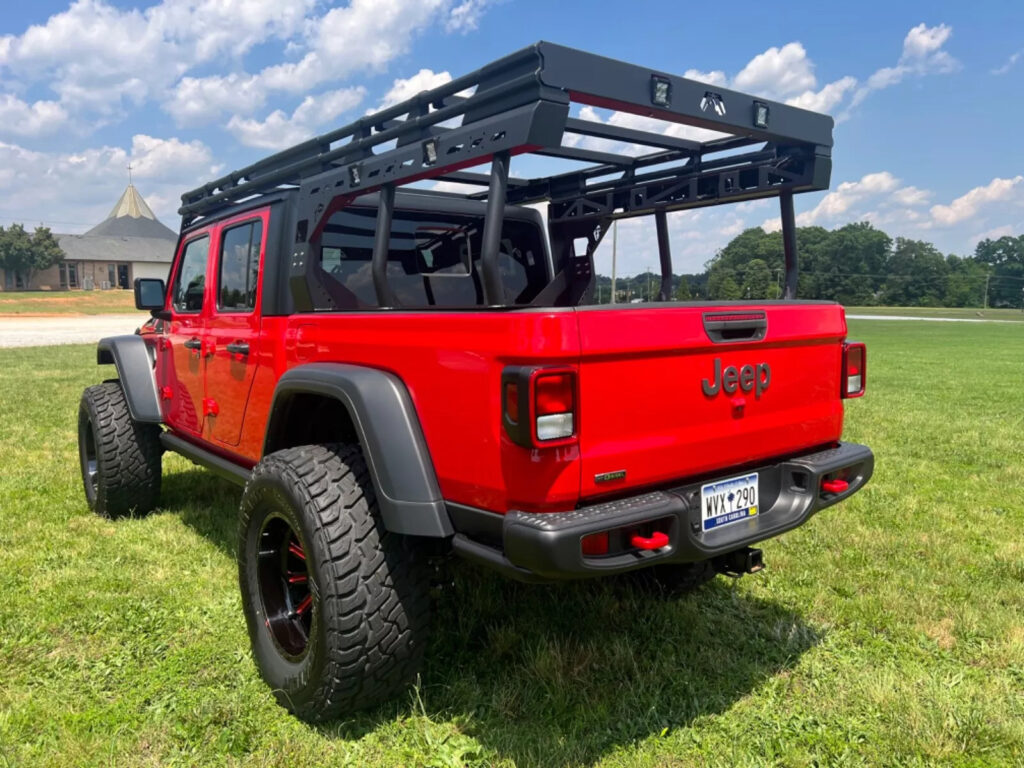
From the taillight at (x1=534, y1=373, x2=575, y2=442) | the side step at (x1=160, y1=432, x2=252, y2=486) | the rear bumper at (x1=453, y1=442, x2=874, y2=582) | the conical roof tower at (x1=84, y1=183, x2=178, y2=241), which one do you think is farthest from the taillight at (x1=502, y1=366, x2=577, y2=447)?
the conical roof tower at (x1=84, y1=183, x2=178, y2=241)

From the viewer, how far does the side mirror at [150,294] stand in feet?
15.8

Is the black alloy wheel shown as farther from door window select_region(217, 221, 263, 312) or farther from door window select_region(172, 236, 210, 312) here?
door window select_region(172, 236, 210, 312)

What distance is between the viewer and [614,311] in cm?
224

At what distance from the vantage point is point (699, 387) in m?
2.53

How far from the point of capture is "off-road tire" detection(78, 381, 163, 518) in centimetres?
484

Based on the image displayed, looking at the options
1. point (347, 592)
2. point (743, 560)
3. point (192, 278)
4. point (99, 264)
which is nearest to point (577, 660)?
point (743, 560)

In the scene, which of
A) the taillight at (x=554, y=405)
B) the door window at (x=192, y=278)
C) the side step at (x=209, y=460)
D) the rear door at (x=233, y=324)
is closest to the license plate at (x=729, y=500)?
the taillight at (x=554, y=405)

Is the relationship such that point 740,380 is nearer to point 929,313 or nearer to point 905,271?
point 929,313

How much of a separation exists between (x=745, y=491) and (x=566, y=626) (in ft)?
3.80

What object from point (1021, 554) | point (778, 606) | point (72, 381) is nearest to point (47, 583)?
point (778, 606)

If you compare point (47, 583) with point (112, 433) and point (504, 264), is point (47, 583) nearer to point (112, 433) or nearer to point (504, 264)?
point (112, 433)

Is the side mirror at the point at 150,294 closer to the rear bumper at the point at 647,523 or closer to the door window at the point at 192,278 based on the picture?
the door window at the point at 192,278

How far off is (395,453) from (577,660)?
1.27 metres

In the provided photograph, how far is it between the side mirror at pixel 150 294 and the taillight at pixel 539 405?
11.6ft
